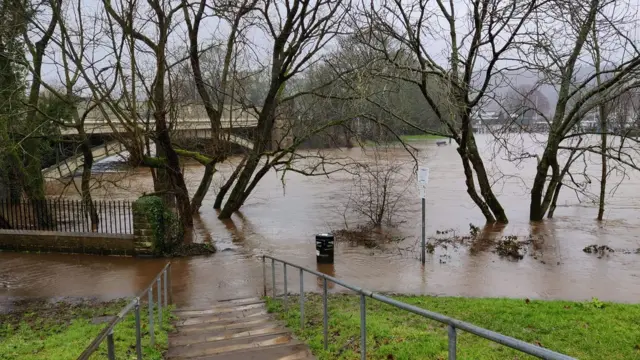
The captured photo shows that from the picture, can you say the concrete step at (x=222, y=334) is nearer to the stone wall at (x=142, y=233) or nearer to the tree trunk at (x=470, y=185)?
the stone wall at (x=142, y=233)

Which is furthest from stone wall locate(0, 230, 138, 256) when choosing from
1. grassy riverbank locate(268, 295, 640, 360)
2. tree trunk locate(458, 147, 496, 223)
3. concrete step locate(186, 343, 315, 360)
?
tree trunk locate(458, 147, 496, 223)

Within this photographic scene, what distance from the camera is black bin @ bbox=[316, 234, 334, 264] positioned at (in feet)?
39.9

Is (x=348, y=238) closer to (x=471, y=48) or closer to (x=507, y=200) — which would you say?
(x=471, y=48)

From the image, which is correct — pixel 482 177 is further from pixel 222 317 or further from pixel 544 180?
pixel 222 317

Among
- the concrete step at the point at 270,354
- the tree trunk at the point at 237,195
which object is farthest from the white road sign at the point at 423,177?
the tree trunk at the point at 237,195

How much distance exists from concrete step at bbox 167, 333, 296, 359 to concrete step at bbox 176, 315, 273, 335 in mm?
643

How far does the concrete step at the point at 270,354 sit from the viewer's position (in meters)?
4.86

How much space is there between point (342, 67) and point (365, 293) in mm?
15015

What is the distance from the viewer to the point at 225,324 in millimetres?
6551

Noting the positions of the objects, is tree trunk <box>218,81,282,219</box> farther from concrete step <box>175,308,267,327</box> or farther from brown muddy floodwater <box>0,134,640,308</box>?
concrete step <box>175,308,267,327</box>

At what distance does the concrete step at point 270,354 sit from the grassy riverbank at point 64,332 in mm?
744

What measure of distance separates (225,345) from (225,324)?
1.22 m

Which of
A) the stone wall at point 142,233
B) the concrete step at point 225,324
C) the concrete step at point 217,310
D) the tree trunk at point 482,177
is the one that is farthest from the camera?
the tree trunk at point 482,177

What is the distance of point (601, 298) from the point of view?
917 cm
